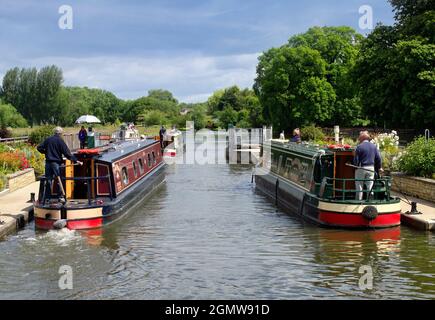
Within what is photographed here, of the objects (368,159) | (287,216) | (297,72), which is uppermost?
(297,72)

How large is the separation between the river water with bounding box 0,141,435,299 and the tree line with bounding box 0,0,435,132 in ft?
75.7

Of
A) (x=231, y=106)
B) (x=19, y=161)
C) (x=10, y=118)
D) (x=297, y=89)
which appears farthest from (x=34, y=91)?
(x=19, y=161)

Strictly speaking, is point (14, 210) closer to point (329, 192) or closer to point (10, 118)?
point (329, 192)

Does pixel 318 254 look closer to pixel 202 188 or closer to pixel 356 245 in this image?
pixel 356 245

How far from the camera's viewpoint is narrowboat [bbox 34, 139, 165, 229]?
1365 cm

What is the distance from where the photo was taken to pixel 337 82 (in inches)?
2347

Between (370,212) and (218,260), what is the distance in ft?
13.3

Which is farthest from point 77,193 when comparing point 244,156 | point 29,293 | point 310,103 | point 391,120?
point 310,103

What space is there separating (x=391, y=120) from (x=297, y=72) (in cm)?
2026

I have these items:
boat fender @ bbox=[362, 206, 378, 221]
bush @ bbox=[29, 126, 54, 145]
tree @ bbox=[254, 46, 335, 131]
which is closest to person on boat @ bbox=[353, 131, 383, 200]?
boat fender @ bbox=[362, 206, 378, 221]

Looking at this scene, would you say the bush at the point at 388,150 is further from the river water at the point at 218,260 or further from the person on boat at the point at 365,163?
the person on boat at the point at 365,163

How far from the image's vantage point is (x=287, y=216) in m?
16.6

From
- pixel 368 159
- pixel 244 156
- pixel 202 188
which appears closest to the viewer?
pixel 368 159

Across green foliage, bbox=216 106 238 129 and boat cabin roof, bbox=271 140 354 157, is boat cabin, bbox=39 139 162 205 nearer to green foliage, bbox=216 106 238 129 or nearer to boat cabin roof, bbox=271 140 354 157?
boat cabin roof, bbox=271 140 354 157
